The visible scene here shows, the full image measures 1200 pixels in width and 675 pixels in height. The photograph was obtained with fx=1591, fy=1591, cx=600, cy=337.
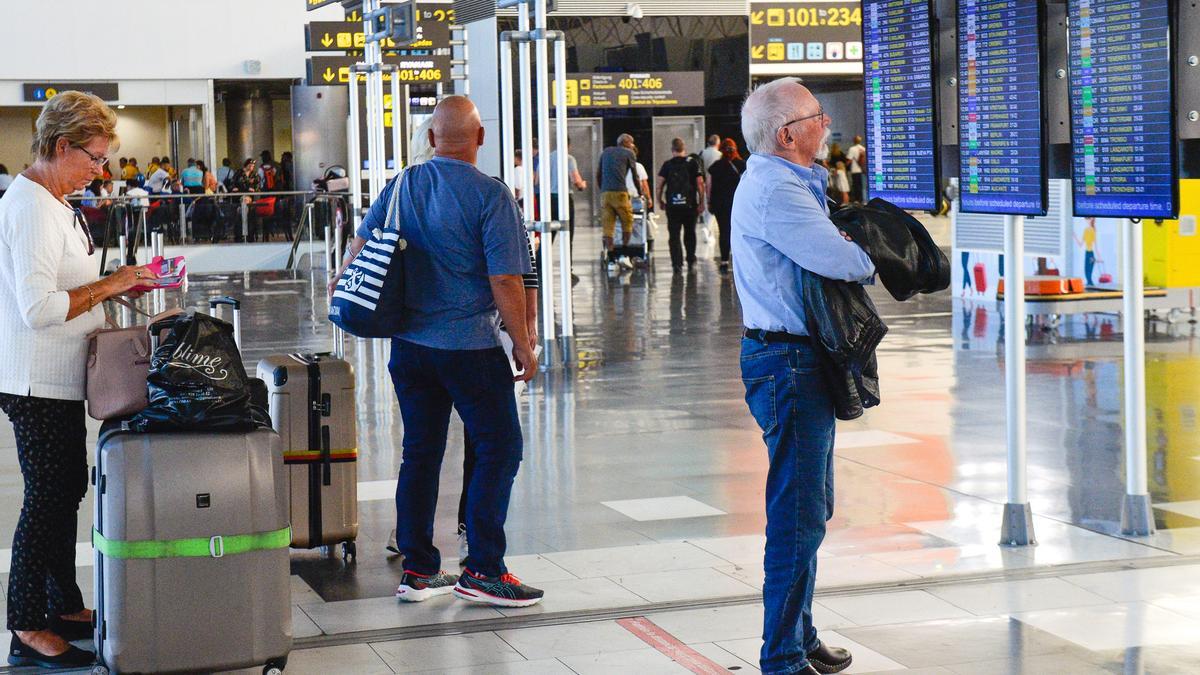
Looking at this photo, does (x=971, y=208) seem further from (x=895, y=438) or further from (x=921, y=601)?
(x=895, y=438)

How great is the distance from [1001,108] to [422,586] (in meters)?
3.05

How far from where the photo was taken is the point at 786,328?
4.47m

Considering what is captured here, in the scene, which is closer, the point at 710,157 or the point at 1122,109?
the point at 1122,109

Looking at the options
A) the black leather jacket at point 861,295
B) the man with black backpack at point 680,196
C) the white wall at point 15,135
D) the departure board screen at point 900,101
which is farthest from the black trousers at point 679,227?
the white wall at point 15,135

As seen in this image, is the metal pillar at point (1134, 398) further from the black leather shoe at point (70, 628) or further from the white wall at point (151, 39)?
the white wall at point (151, 39)

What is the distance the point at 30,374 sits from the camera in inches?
189

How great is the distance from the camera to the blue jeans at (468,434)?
5.51 meters

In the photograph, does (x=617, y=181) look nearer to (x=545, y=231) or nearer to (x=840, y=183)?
(x=545, y=231)

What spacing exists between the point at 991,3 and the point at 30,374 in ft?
13.2

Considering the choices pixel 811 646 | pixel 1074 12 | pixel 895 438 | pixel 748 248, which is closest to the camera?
pixel 748 248

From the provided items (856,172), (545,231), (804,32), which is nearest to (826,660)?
(545,231)

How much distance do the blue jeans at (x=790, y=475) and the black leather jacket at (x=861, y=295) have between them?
7cm

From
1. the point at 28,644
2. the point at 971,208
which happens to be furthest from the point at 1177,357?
the point at 28,644

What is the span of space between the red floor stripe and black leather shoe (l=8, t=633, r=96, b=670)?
174 cm
